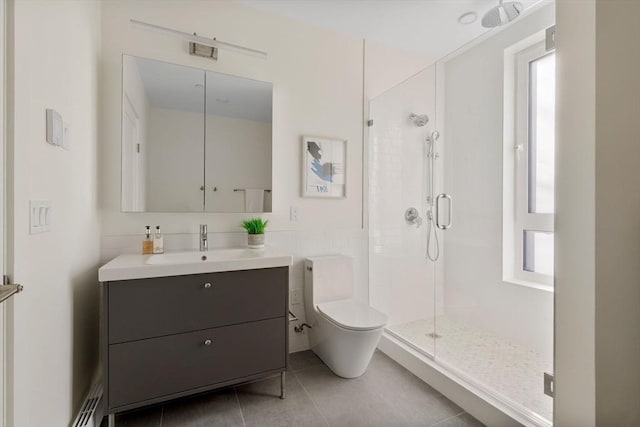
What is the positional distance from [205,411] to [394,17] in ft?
9.28

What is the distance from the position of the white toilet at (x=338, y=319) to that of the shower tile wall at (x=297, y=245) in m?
0.09

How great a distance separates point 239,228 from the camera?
212 cm

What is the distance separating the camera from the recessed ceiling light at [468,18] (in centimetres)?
220

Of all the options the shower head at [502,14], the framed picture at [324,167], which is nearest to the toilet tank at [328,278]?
the framed picture at [324,167]

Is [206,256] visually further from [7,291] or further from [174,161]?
[7,291]

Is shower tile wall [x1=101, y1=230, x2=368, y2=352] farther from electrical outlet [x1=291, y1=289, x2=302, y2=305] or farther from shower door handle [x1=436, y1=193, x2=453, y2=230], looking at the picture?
shower door handle [x1=436, y1=193, x2=453, y2=230]

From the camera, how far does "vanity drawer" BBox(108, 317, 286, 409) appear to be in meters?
1.40

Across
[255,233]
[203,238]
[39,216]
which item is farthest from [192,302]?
[39,216]

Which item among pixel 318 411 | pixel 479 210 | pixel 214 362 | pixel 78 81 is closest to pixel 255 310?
pixel 214 362

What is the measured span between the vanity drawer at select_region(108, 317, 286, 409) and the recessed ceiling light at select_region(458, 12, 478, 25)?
2447mm

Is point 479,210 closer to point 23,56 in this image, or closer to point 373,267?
point 373,267

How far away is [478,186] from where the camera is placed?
234cm

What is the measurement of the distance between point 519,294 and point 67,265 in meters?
2.63

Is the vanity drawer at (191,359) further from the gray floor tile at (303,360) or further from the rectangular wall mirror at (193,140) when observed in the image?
the rectangular wall mirror at (193,140)
